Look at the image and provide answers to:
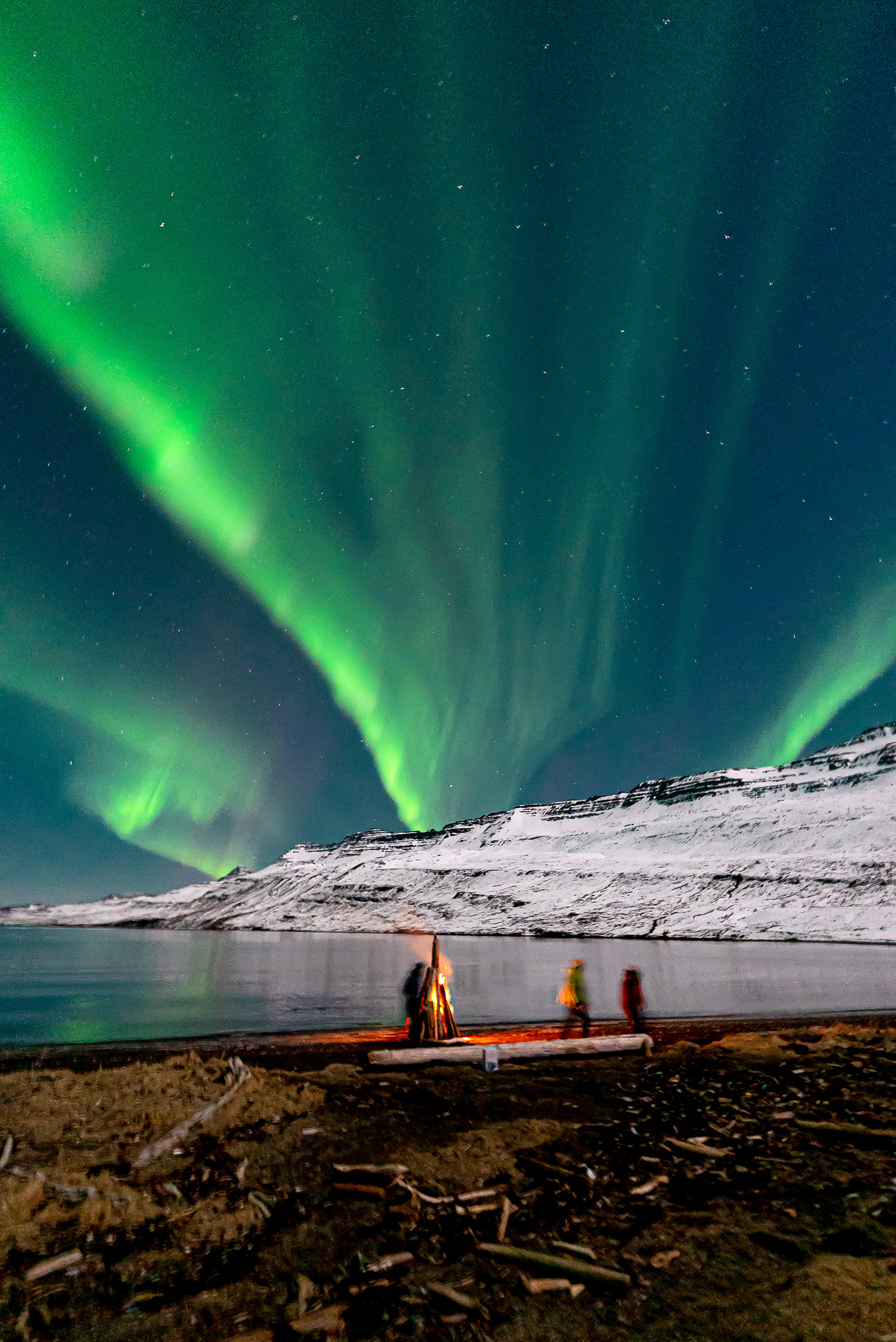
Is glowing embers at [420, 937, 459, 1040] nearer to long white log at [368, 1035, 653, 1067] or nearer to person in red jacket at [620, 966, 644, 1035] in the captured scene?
long white log at [368, 1035, 653, 1067]

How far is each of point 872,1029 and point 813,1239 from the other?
57.4ft

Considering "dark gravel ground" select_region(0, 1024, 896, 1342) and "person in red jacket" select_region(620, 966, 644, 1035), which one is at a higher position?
"person in red jacket" select_region(620, 966, 644, 1035)

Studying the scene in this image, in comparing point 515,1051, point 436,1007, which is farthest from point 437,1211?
point 436,1007

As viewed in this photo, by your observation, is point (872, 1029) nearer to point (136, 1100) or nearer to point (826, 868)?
point (136, 1100)

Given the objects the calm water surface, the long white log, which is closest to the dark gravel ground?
the long white log

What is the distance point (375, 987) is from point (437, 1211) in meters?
66.1

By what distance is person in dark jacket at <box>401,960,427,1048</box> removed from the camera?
18328mm

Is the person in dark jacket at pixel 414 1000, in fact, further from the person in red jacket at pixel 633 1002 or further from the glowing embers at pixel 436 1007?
the person in red jacket at pixel 633 1002

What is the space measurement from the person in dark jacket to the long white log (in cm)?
140

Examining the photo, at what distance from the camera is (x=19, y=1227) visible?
7223mm

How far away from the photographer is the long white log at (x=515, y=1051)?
16109 mm

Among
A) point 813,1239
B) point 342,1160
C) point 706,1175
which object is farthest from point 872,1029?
point 342,1160

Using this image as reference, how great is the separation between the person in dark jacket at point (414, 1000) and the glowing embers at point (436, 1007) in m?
0.11

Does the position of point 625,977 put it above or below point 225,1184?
above
